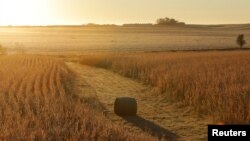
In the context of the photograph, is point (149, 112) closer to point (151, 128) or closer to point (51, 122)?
point (151, 128)

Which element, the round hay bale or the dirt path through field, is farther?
the round hay bale

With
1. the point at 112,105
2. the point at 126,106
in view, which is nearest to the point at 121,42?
the point at 112,105

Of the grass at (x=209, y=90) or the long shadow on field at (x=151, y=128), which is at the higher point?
the grass at (x=209, y=90)

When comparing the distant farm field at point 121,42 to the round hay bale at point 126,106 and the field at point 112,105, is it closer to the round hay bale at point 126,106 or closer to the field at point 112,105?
the field at point 112,105

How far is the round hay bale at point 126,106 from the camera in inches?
523

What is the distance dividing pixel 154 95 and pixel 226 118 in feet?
19.1

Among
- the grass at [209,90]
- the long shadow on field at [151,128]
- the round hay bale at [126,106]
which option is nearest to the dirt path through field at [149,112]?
the long shadow on field at [151,128]

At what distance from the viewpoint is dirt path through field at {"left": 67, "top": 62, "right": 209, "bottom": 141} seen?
11.5 metres

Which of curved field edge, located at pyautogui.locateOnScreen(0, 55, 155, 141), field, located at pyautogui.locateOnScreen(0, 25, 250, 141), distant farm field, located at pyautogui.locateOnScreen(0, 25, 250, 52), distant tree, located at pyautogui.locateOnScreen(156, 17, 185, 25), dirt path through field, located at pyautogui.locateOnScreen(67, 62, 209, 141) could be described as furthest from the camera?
distant tree, located at pyautogui.locateOnScreen(156, 17, 185, 25)

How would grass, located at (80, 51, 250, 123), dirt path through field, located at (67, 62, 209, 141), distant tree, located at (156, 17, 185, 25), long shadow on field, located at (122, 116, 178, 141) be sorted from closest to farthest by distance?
long shadow on field, located at (122, 116, 178, 141), dirt path through field, located at (67, 62, 209, 141), grass, located at (80, 51, 250, 123), distant tree, located at (156, 17, 185, 25)

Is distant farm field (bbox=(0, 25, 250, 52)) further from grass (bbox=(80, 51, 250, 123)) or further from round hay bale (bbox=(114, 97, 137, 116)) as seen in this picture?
round hay bale (bbox=(114, 97, 137, 116))

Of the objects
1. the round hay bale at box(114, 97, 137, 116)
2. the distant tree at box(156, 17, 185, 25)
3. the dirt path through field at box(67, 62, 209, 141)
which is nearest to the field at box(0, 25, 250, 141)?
the dirt path through field at box(67, 62, 209, 141)

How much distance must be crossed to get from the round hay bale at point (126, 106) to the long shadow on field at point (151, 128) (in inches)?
7.7

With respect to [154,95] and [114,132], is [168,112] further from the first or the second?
[114,132]
